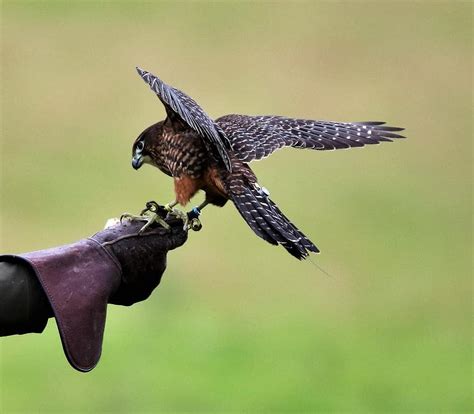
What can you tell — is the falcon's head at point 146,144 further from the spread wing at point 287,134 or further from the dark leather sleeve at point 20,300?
the dark leather sleeve at point 20,300

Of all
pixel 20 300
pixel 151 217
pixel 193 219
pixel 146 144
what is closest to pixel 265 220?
pixel 193 219

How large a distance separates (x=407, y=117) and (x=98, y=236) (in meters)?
9.54

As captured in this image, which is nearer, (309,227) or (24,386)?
(24,386)

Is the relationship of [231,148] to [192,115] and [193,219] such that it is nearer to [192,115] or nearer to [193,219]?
[192,115]

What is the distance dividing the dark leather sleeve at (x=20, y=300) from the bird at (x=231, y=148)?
913mm

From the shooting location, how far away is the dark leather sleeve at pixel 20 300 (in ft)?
14.7

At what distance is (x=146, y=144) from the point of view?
6.25 metres

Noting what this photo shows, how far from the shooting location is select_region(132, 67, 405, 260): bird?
5473 millimetres

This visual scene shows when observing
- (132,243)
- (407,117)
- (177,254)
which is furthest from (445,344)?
(132,243)

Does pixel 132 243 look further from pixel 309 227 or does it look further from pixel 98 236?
pixel 309 227

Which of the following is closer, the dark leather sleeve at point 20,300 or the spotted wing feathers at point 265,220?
the dark leather sleeve at point 20,300

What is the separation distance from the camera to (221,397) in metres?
9.37

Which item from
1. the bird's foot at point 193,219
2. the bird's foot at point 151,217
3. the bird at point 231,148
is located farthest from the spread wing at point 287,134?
the bird's foot at point 151,217

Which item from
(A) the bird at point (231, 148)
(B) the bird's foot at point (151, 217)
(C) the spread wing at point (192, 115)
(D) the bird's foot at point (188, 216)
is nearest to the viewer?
(B) the bird's foot at point (151, 217)
